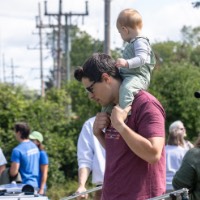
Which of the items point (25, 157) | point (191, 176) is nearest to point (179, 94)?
point (25, 157)

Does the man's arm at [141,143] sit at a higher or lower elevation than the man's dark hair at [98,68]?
lower

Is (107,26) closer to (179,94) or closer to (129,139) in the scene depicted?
(179,94)

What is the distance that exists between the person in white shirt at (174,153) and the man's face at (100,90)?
229 inches

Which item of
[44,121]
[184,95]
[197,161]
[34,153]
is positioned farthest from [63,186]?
[197,161]

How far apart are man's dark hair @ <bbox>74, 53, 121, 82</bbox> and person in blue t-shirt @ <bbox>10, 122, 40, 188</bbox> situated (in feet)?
20.6

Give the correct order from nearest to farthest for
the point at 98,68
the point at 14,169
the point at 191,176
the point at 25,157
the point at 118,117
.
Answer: the point at 118,117
the point at 98,68
the point at 191,176
the point at 14,169
the point at 25,157

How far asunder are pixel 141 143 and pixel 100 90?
0.48 meters

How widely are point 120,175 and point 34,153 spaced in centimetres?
654

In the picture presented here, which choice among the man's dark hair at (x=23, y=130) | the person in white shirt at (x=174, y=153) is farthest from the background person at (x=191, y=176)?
the man's dark hair at (x=23, y=130)

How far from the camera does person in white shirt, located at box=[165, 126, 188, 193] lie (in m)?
10.7

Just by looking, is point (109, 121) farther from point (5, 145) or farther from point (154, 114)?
point (5, 145)

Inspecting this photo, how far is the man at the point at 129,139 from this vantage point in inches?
181

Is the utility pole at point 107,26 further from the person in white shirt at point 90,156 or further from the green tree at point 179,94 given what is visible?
the person in white shirt at point 90,156

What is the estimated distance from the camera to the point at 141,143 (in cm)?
454
